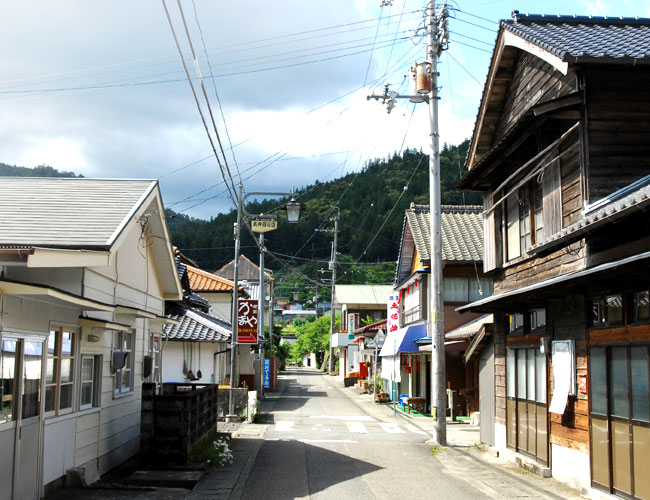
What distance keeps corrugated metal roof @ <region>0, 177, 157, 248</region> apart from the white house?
0.06 ft

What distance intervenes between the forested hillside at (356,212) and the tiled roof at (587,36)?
21.7 meters

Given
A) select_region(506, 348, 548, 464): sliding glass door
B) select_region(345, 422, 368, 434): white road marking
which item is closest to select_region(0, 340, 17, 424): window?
select_region(506, 348, 548, 464): sliding glass door

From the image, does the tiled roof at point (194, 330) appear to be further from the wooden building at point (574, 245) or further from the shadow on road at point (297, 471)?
the wooden building at point (574, 245)

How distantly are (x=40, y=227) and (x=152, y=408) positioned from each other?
4179 mm

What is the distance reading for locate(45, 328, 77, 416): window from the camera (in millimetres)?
9641

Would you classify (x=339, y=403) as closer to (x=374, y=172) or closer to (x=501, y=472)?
(x=501, y=472)

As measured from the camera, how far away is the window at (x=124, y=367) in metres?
12.9

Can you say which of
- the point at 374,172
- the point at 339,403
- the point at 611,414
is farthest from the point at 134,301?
the point at 374,172

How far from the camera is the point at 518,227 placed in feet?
43.8

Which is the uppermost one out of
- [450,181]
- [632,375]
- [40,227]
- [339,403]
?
[450,181]

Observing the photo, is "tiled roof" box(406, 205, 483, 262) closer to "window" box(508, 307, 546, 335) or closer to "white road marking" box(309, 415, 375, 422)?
"white road marking" box(309, 415, 375, 422)

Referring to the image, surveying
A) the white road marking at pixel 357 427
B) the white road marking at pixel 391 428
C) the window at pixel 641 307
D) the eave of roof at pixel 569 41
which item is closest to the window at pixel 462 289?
the white road marking at pixel 391 428

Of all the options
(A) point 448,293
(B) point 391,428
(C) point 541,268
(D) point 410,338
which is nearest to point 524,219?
(C) point 541,268

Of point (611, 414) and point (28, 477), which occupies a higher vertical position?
point (611, 414)
